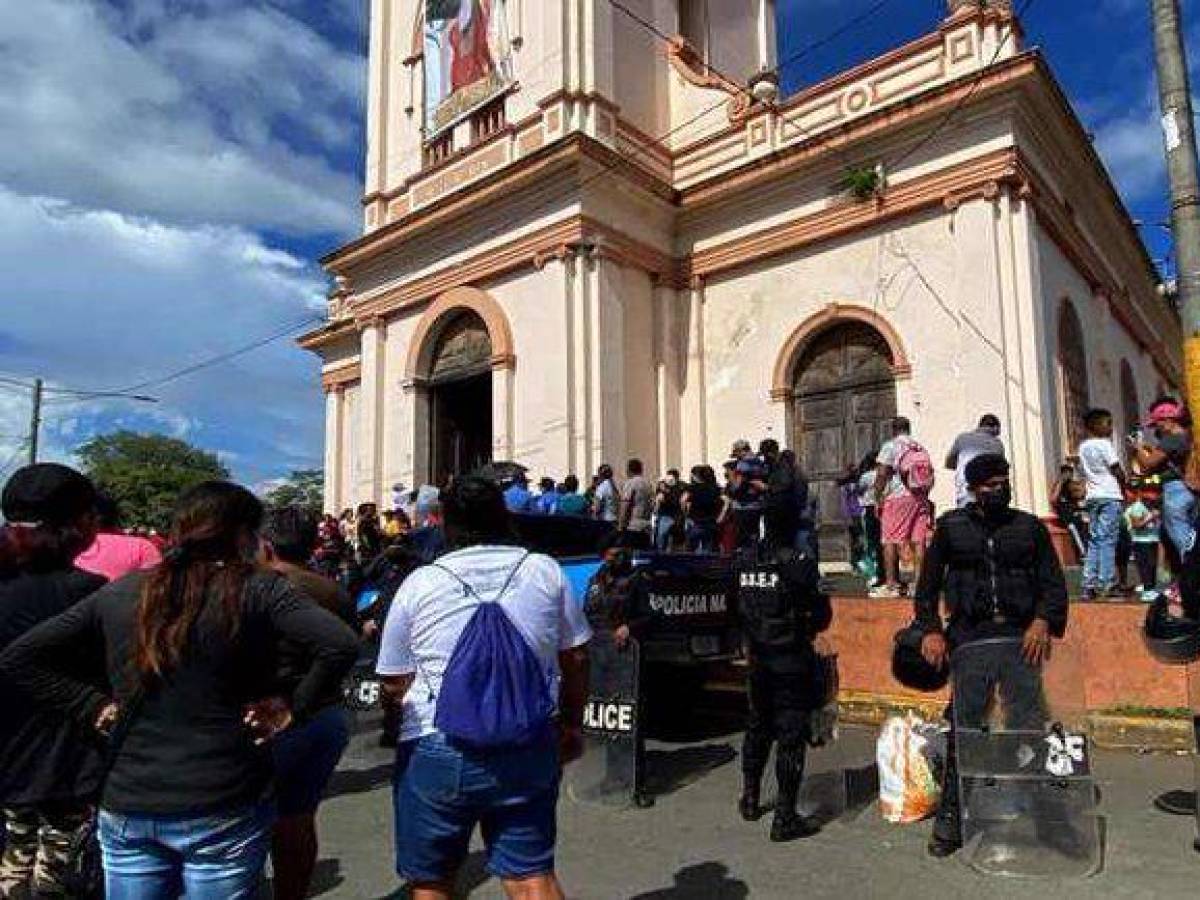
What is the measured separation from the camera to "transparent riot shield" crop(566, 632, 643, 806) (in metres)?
5.36

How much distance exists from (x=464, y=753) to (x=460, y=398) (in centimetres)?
1413

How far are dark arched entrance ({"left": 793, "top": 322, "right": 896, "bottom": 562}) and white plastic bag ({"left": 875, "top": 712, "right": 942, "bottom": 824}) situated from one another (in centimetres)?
789

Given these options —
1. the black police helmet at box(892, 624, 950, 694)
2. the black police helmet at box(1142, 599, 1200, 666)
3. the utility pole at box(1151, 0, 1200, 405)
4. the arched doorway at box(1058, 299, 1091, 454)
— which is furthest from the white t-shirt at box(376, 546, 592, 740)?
the arched doorway at box(1058, 299, 1091, 454)

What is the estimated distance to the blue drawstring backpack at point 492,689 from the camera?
2346 mm

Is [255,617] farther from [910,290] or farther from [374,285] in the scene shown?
[374,285]

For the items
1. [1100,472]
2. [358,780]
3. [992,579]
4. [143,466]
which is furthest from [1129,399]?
[143,466]

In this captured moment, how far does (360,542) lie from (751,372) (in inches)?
253

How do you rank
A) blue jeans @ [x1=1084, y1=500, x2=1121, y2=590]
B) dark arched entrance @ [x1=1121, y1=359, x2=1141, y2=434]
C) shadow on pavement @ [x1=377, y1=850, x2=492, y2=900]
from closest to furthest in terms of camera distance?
shadow on pavement @ [x1=377, y1=850, x2=492, y2=900] < blue jeans @ [x1=1084, y1=500, x2=1121, y2=590] < dark arched entrance @ [x1=1121, y1=359, x2=1141, y2=434]

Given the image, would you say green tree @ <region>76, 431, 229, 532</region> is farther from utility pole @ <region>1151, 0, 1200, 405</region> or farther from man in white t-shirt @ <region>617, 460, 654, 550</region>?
utility pole @ <region>1151, 0, 1200, 405</region>

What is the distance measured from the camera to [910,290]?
482 inches

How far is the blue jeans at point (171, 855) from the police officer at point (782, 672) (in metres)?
3.13

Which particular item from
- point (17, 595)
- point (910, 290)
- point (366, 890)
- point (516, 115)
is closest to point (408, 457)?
point (516, 115)

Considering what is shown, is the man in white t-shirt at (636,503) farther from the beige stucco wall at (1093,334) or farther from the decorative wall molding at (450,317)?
the beige stucco wall at (1093,334)

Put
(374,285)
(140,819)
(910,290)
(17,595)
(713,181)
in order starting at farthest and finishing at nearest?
(374,285)
(713,181)
(910,290)
(17,595)
(140,819)
